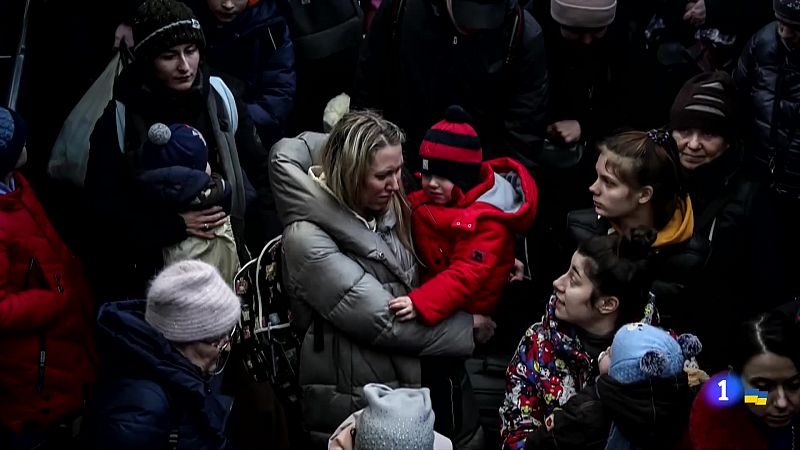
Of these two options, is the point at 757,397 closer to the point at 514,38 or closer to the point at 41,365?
the point at 514,38

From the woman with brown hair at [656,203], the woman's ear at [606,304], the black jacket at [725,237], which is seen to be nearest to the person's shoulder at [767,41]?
the black jacket at [725,237]

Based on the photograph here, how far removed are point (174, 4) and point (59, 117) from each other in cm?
146

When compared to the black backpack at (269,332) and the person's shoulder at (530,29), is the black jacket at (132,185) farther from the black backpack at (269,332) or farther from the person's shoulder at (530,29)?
the person's shoulder at (530,29)

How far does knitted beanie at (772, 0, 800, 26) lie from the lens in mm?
5266

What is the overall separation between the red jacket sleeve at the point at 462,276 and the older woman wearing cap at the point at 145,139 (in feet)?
3.18

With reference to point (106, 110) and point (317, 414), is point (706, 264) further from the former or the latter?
point (106, 110)

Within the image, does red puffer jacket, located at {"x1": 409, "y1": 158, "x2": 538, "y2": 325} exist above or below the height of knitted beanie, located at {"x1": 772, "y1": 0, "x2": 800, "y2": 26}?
below

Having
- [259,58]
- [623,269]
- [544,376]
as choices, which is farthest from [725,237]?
[259,58]

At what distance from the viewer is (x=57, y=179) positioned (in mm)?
5391

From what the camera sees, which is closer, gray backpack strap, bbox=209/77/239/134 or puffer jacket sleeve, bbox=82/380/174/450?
puffer jacket sleeve, bbox=82/380/174/450

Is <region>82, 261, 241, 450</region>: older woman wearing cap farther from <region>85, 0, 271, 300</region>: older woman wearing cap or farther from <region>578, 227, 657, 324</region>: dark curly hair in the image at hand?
<region>578, 227, 657, 324</region>: dark curly hair

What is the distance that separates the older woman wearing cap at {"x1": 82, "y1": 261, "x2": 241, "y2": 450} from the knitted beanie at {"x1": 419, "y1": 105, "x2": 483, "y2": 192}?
3.85ft

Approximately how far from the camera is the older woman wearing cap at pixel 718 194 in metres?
5.11

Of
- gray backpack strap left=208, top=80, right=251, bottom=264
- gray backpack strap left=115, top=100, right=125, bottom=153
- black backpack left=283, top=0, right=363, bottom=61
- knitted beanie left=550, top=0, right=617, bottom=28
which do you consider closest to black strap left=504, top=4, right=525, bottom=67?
knitted beanie left=550, top=0, right=617, bottom=28
